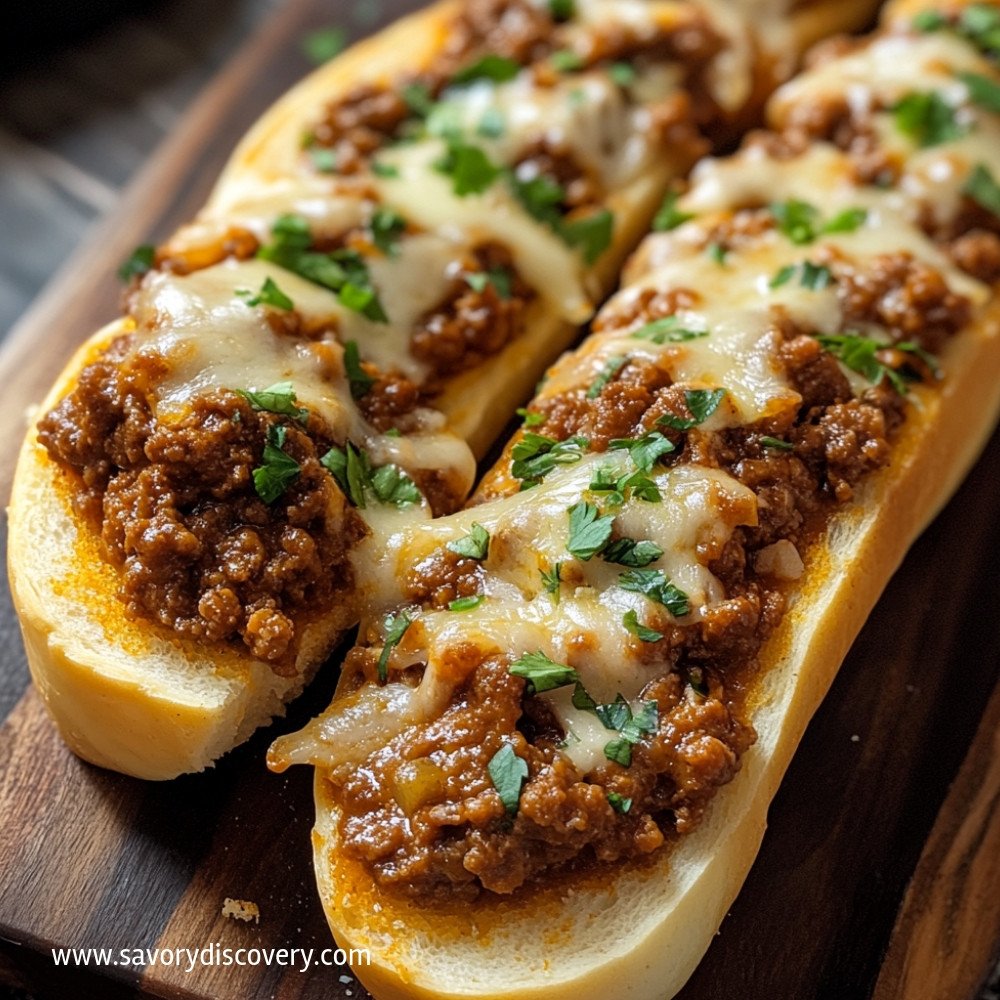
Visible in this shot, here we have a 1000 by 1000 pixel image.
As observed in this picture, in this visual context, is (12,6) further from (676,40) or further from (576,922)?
(576,922)

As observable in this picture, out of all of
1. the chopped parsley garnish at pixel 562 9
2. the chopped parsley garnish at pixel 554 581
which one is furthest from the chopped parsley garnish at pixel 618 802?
the chopped parsley garnish at pixel 562 9

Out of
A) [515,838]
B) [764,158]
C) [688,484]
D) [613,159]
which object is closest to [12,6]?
[613,159]

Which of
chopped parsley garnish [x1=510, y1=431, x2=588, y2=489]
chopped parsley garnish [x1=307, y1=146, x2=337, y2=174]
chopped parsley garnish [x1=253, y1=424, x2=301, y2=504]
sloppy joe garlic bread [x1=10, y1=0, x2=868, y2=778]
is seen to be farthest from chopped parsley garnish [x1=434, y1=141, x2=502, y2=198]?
chopped parsley garnish [x1=253, y1=424, x2=301, y2=504]

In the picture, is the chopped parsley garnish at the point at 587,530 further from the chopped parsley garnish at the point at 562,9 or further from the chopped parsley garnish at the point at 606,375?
the chopped parsley garnish at the point at 562,9

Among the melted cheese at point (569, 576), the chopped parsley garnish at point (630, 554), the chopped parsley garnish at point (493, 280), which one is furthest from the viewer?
the chopped parsley garnish at point (493, 280)

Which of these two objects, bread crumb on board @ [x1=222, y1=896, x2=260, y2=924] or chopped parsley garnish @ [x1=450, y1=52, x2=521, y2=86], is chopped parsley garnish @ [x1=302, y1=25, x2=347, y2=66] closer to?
chopped parsley garnish @ [x1=450, y1=52, x2=521, y2=86]

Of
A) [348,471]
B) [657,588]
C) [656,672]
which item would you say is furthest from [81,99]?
[656,672]

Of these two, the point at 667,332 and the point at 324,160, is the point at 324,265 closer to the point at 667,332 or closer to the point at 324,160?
the point at 324,160
